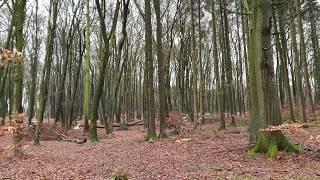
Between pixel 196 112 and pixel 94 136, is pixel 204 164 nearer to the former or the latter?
pixel 94 136

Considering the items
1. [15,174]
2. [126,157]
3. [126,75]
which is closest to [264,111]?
[126,157]

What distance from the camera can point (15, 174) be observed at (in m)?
8.89

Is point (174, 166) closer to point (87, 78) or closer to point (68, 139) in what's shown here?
point (68, 139)

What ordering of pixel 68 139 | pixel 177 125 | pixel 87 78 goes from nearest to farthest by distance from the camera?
1. pixel 68 139
2. pixel 177 125
3. pixel 87 78

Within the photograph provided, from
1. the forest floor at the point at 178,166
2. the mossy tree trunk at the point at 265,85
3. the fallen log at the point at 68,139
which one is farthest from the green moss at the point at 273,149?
the fallen log at the point at 68,139

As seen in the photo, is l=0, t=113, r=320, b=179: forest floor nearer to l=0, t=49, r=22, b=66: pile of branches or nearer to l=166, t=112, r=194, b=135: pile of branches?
l=0, t=49, r=22, b=66: pile of branches

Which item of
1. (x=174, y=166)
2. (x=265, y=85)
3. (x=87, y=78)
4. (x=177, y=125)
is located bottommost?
(x=174, y=166)

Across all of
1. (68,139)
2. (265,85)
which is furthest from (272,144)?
(68,139)

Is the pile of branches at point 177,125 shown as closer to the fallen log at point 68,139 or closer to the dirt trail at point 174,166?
the fallen log at point 68,139

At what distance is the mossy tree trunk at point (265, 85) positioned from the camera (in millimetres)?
9859

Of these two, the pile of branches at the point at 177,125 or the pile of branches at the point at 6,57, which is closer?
the pile of branches at the point at 6,57

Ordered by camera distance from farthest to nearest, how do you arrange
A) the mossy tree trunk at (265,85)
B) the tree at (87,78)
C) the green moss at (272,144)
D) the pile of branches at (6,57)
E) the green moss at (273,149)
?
the tree at (87,78) < the mossy tree trunk at (265,85) < the green moss at (272,144) < the green moss at (273,149) < the pile of branches at (6,57)

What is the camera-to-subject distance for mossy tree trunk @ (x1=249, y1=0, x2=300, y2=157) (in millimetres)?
9859

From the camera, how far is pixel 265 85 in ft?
33.0
